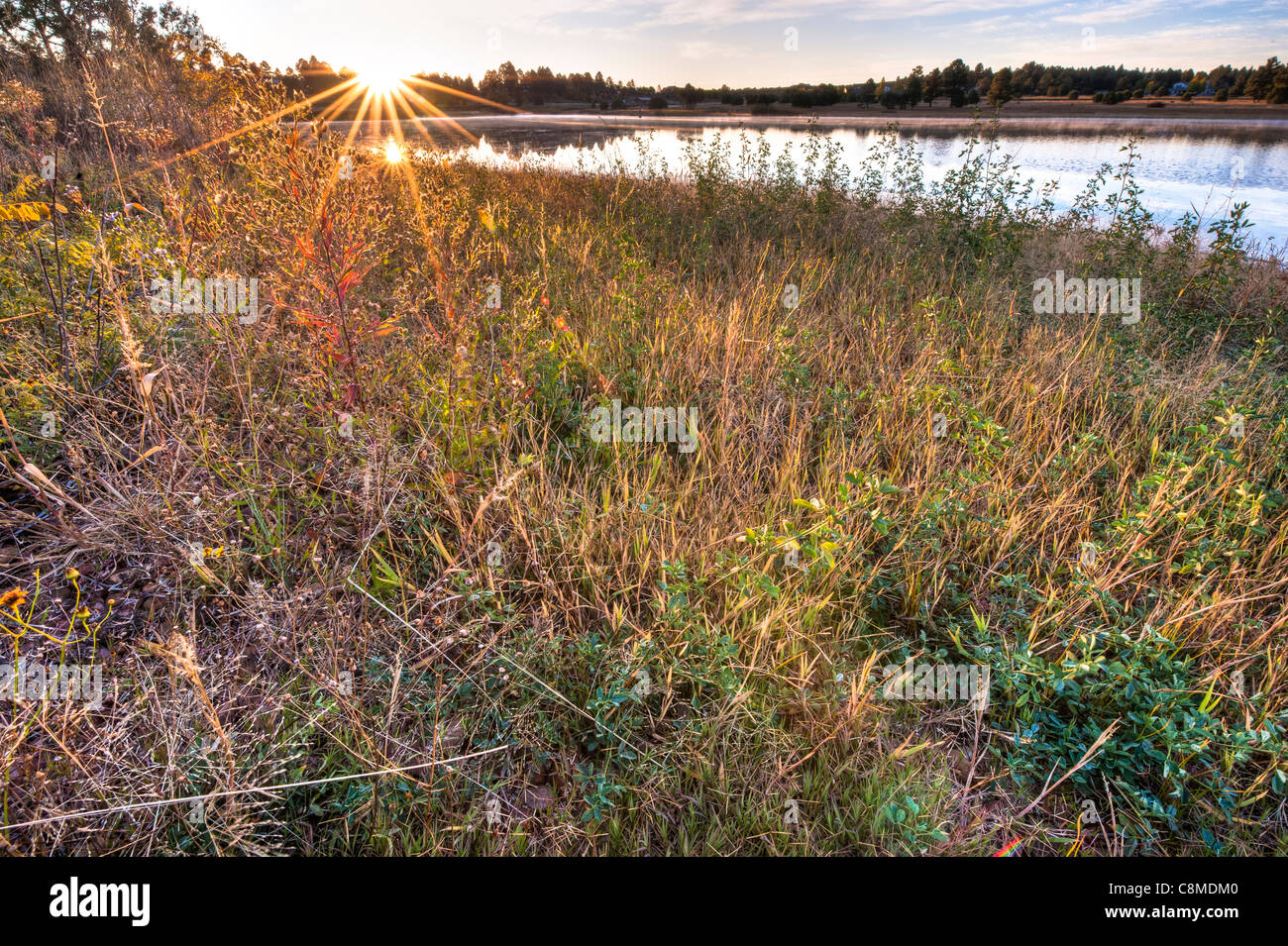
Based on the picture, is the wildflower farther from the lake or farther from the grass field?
the lake

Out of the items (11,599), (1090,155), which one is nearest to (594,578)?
(11,599)

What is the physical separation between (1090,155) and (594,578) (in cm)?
1990

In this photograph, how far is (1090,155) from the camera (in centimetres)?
1441

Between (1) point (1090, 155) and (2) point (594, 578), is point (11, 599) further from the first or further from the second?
(1) point (1090, 155)

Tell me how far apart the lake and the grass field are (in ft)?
9.89

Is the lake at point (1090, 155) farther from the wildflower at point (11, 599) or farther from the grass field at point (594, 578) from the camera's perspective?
the wildflower at point (11, 599)

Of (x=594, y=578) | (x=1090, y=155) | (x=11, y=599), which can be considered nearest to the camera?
(x=11, y=599)

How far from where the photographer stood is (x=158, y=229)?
3498 millimetres

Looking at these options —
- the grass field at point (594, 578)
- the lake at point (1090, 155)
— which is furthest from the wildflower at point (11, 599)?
the lake at point (1090, 155)

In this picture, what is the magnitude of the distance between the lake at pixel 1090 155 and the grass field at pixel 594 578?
9.89 ft

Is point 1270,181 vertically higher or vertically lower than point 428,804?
higher
